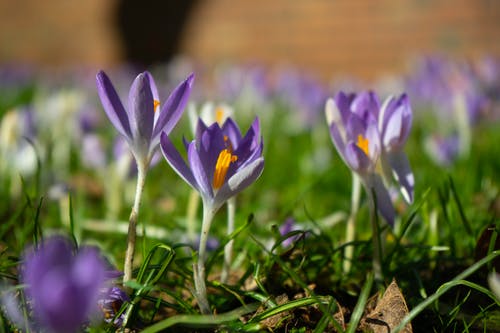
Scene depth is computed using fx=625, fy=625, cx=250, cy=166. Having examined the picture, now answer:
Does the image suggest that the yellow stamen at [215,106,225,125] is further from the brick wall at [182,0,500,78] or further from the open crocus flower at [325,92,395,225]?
the brick wall at [182,0,500,78]

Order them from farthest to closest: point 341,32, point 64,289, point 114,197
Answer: point 341,32, point 114,197, point 64,289

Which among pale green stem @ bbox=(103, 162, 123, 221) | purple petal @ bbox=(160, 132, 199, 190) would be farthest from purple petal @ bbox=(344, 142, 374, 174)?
pale green stem @ bbox=(103, 162, 123, 221)

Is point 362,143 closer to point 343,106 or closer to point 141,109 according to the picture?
point 343,106

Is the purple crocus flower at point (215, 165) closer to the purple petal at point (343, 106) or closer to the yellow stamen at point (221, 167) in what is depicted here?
the yellow stamen at point (221, 167)

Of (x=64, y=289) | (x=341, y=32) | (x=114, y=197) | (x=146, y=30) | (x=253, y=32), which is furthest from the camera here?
(x=146, y=30)

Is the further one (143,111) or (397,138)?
(397,138)

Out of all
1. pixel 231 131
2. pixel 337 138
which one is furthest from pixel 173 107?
pixel 337 138
